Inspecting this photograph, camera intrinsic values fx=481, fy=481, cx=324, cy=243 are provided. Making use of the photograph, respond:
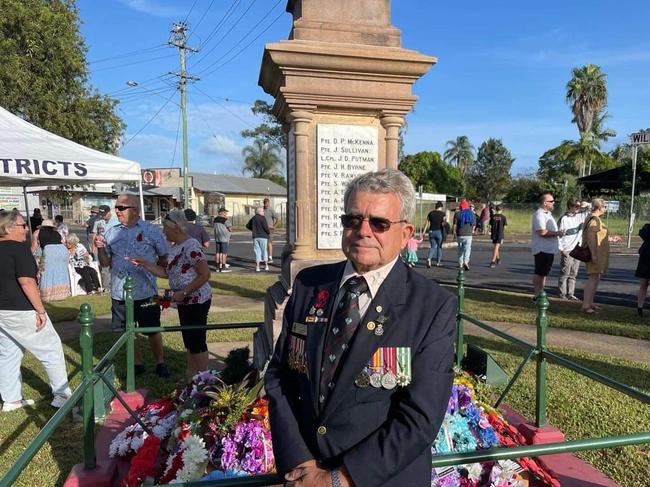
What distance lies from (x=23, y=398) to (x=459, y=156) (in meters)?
77.3

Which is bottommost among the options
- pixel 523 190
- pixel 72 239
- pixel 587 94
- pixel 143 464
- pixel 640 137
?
pixel 143 464

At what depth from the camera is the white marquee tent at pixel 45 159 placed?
6781 mm

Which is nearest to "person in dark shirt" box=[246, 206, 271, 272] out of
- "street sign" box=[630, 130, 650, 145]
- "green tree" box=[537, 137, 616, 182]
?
"street sign" box=[630, 130, 650, 145]

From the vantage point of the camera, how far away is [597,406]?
4309 mm

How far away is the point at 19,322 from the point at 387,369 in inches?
160

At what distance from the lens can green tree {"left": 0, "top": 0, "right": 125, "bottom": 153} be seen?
51.3 feet

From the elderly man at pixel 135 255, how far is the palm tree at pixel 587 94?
46.8m

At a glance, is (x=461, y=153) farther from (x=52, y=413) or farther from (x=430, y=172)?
(x=52, y=413)

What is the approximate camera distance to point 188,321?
15.7 feet

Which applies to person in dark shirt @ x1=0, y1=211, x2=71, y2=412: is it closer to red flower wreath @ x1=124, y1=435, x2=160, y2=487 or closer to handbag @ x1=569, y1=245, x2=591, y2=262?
red flower wreath @ x1=124, y1=435, x2=160, y2=487

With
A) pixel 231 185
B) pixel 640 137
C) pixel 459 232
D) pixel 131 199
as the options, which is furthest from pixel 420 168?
pixel 131 199

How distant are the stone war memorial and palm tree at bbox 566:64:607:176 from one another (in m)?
46.2

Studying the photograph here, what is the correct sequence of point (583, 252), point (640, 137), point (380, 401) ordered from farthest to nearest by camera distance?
point (640, 137)
point (583, 252)
point (380, 401)

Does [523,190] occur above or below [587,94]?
below
